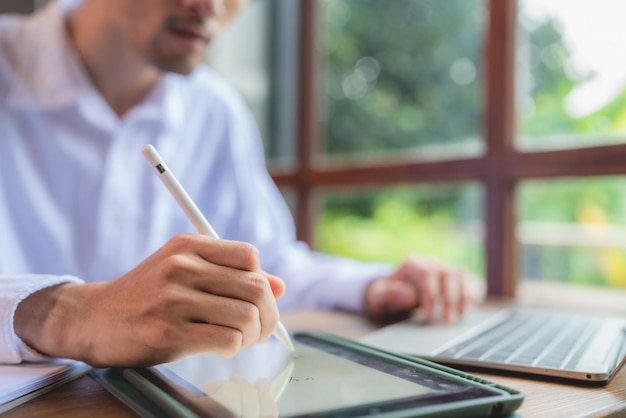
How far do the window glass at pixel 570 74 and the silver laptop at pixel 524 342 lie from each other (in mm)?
418

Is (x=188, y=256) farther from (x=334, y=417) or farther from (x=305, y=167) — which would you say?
(x=305, y=167)

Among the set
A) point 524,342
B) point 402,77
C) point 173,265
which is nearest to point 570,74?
point 402,77

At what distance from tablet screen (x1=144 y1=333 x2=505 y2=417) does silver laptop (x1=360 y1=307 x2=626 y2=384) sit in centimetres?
11

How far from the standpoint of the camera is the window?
1137 mm

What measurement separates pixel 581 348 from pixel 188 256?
17.2 inches

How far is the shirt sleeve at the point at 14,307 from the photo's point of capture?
0.52 m

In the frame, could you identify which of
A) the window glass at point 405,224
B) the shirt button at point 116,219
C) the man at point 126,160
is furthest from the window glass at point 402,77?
the shirt button at point 116,219

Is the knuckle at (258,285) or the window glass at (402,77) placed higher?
the window glass at (402,77)

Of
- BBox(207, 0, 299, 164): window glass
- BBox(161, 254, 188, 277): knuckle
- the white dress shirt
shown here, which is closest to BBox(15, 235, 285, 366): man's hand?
BBox(161, 254, 188, 277): knuckle

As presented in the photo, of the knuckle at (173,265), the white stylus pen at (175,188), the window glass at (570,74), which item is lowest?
the knuckle at (173,265)

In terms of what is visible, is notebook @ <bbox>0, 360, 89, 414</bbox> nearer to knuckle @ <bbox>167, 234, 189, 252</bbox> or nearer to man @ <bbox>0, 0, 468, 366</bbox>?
knuckle @ <bbox>167, 234, 189, 252</bbox>

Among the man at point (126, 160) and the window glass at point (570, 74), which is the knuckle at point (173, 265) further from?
the window glass at point (570, 74)

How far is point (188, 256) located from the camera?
500mm

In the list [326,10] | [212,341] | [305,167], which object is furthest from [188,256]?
[326,10]
